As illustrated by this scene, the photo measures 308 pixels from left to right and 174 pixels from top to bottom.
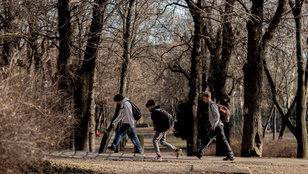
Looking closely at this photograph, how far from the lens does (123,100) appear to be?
428 inches

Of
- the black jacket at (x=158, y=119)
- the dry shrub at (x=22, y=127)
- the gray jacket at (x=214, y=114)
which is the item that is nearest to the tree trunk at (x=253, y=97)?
the gray jacket at (x=214, y=114)

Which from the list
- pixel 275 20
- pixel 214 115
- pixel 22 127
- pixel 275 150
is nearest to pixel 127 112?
pixel 214 115

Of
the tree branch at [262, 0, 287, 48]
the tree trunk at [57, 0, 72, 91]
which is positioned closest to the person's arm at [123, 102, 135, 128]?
the tree trunk at [57, 0, 72, 91]

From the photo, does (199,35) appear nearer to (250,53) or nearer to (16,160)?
(250,53)

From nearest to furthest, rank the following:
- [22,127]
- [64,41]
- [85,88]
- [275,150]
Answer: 1. [22,127]
2. [64,41]
3. [85,88]
4. [275,150]

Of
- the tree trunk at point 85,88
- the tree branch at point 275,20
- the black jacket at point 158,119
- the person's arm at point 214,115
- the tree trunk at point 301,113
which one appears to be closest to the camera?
the person's arm at point 214,115

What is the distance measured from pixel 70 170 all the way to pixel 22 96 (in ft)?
7.25

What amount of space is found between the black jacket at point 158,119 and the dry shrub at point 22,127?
345 cm

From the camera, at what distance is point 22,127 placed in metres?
5.70

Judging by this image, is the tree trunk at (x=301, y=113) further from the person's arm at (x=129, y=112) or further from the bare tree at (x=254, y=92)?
the person's arm at (x=129, y=112)

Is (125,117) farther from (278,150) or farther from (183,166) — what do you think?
(278,150)

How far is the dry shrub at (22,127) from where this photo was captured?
18.1 feet

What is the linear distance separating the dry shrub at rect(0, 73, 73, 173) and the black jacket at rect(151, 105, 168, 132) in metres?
3.45

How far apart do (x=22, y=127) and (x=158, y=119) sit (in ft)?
16.9
